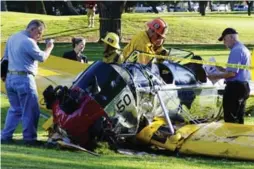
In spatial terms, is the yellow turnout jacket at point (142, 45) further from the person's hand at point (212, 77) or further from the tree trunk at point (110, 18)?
the tree trunk at point (110, 18)

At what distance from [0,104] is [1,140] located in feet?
12.7

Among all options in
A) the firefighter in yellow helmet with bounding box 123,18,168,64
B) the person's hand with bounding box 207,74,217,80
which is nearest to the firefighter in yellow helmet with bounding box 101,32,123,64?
the firefighter in yellow helmet with bounding box 123,18,168,64

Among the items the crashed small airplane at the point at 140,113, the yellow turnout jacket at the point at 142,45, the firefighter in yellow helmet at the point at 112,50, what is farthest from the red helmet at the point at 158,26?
the firefighter in yellow helmet at the point at 112,50

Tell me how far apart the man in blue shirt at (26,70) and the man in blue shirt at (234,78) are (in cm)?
270

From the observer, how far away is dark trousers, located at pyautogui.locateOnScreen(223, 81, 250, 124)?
10.3 metres

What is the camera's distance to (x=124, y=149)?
9.88m

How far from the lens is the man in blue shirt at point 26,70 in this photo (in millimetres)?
9594

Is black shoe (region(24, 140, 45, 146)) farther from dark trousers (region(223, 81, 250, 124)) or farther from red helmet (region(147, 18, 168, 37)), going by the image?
dark trousers (region(223, 81, 250, 124))

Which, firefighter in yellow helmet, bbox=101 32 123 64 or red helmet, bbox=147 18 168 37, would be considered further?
red helmet, bbox=147 18 168 37

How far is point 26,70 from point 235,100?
10.7 feet

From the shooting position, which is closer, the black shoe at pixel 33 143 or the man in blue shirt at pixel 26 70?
the man in blue shirt at pixel 26 70

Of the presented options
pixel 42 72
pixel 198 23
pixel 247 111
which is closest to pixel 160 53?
pixel 247 111

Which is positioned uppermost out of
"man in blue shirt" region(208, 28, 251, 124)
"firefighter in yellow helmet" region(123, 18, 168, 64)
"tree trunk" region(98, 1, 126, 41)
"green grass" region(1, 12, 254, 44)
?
"firefighter in yellow helmet" region(123, 18, 168, 64)

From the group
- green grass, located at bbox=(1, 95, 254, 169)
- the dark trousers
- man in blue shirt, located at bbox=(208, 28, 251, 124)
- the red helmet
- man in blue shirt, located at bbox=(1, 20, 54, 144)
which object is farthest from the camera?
the red helmet
